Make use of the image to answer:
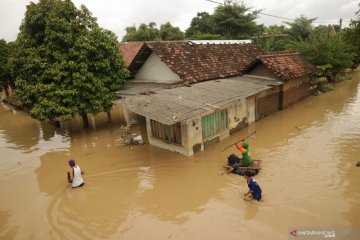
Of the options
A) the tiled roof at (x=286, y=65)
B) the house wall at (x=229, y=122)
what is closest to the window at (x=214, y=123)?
the house wall at (x=229, y=122)

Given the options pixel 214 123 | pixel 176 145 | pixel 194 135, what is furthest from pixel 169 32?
pixel 194 135

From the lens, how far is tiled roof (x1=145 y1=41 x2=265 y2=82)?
15016 millimetres

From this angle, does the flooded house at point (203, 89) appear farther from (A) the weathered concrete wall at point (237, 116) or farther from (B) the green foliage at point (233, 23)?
(B) the green foliage at point (233, 23)

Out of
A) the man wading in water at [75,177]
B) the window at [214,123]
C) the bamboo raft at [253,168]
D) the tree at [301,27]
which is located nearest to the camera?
the man wading in water at [75,177]

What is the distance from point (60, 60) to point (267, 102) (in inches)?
458

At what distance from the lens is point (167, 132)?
11.7m

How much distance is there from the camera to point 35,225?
7.50 metres

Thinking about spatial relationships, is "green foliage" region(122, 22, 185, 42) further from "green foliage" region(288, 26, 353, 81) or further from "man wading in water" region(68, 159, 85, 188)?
"man wading in water" region(68, 159, 85, 188)

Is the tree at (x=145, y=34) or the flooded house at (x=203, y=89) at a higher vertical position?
the tree at (x=145, y=34)

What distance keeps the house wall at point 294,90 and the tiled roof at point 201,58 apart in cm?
318

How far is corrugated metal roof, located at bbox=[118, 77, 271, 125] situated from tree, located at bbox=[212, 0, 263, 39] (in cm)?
2384

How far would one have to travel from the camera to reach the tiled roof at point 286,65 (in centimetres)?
1589

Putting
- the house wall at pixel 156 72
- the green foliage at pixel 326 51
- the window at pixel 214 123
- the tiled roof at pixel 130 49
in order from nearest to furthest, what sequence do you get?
the window at pixel 214 123 < the house wall at pixel 156 72 < the tiled roof at pixel 130 49 < the green foliage at pixel 326 51

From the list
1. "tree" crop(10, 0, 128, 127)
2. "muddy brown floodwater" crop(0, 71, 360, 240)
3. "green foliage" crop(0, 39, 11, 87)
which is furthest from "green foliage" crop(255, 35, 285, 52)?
"green foliage" crop(0, 39, 11, 87)
